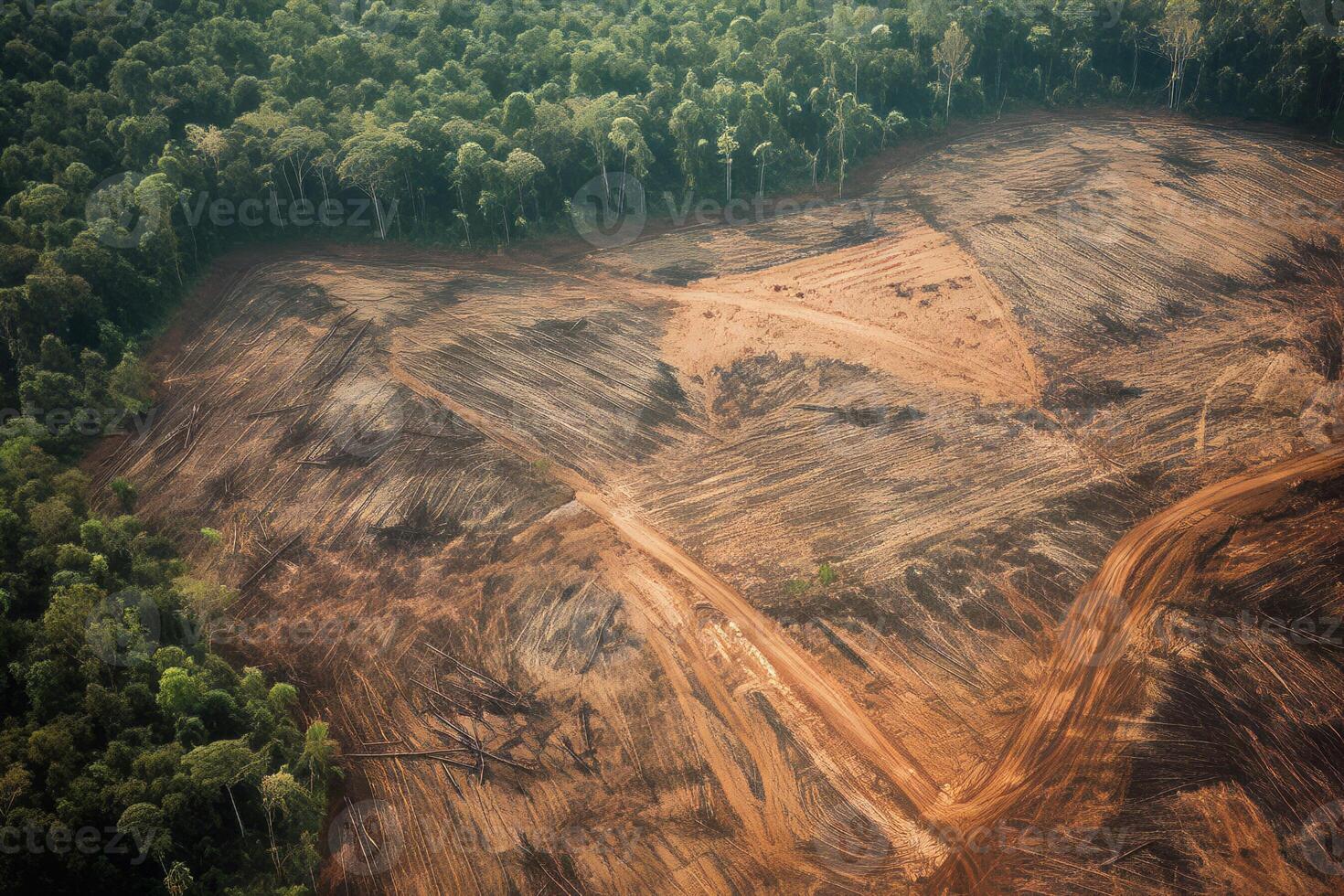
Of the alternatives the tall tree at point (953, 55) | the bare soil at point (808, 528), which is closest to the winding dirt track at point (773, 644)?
the bare soil at point (808, 528)

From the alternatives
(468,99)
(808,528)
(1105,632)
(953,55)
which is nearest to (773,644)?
(808,528)

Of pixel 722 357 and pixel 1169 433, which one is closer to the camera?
pixel 1169 433

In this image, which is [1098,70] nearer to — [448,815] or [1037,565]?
[1037,565]

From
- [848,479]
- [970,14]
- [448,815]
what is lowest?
[448,815]

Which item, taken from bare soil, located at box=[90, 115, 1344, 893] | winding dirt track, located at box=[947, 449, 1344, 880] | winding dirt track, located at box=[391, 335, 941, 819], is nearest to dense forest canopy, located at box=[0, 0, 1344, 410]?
bare soil, located at box=[90, 115, 1344, 893]

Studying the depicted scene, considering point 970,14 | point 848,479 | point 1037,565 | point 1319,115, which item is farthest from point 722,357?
point 1319,115

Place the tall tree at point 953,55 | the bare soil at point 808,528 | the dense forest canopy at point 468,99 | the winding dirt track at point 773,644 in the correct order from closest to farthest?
1. the bare soil at point 808,528
2. the winding dirt track at point 773,644
3. the dense forest canopy at point 468,99
4. the tall tree at point 953,55

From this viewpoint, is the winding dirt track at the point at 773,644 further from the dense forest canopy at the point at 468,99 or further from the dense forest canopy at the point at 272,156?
the dense forest canopy at the point at 468,99
